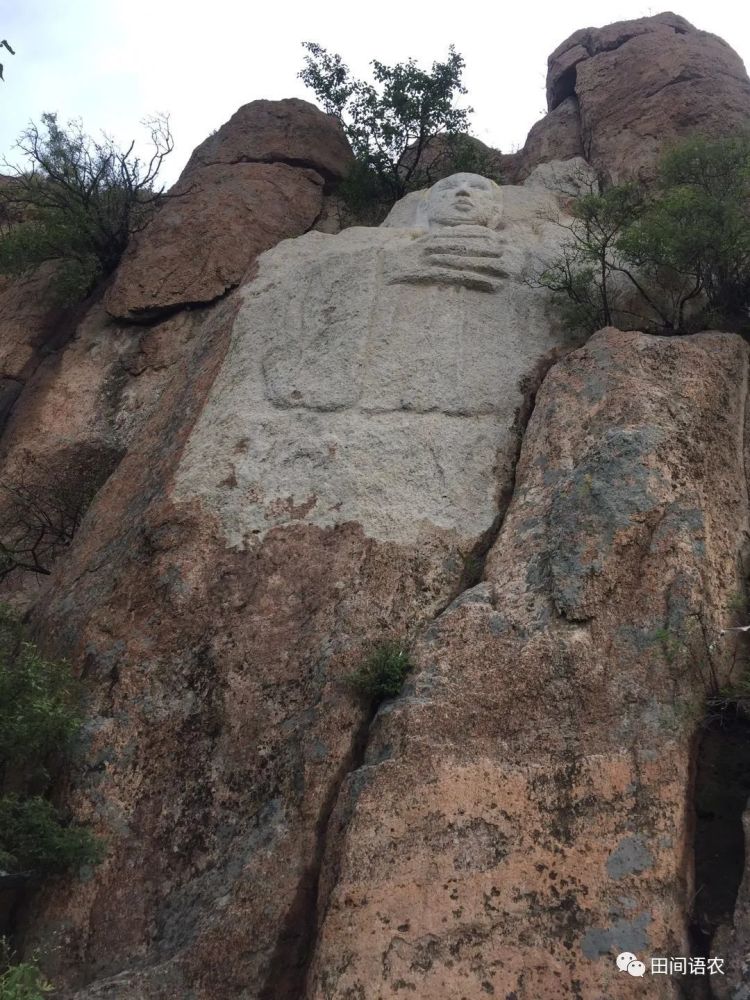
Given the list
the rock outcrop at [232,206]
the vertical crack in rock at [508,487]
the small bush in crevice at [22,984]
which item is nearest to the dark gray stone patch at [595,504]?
the vertical crack in rock at [508,487]

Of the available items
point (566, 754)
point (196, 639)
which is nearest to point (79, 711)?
point (196, 639)

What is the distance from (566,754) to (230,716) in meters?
2.34

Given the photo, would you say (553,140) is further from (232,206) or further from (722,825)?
(722,825)

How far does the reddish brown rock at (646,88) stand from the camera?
12.5 meters

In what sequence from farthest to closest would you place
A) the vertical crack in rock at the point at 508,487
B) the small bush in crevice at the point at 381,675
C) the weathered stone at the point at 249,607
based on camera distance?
the vertical crack in rock at the point at 508,487 < the small bush in crevice at the point at 381,675 < the weathered stone at the point at 249,607

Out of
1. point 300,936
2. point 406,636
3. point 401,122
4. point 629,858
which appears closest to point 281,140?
point 401,122

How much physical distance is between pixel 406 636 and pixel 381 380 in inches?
106

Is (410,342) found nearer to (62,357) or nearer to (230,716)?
(230,716)

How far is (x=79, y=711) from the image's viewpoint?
22.8 ft

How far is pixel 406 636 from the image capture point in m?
7.15

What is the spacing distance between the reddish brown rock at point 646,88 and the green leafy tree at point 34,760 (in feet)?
29.9

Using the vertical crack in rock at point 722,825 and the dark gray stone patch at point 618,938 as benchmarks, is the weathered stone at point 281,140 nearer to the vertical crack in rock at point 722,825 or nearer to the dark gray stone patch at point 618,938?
the vertical crack in rock at point 722,825

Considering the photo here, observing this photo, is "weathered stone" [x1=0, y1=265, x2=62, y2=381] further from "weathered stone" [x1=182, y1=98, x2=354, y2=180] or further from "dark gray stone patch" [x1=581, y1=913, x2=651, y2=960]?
"dark gray stone patch" [x1=581, y1=913, x2=651, y2=960]

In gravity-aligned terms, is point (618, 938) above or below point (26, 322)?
below
